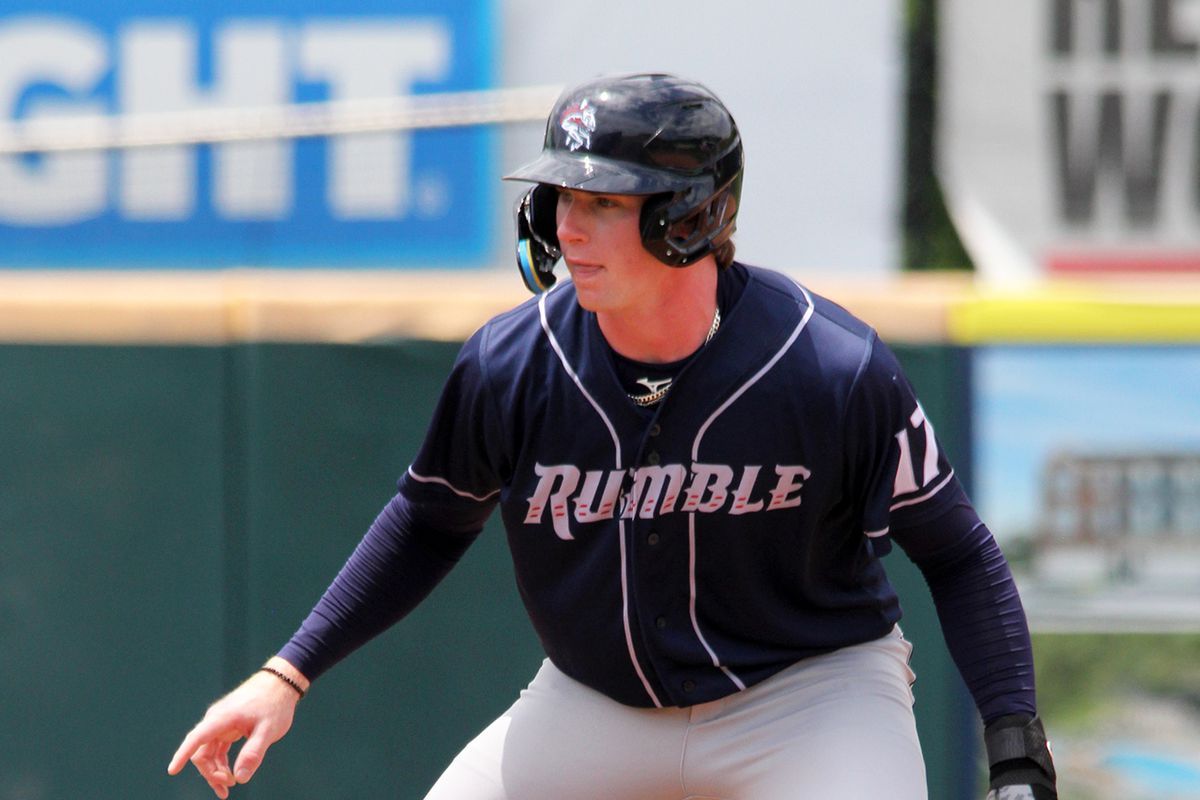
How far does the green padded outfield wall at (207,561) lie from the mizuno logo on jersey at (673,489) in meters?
1.76

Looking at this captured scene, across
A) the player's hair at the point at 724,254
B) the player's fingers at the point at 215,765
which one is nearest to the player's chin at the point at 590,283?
the player's hair at the point at 724,254

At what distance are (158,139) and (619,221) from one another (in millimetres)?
2827

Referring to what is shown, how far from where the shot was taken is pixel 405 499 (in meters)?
2.76

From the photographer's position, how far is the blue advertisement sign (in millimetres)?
4934

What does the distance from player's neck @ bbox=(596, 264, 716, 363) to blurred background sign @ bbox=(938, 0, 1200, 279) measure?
9.55 feet

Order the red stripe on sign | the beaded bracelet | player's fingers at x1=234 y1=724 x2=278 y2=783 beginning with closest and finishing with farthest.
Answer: player's fingers at x1=234 y1=724 x2=278 y2=783, the beaded bracelet, the red stripe on sign

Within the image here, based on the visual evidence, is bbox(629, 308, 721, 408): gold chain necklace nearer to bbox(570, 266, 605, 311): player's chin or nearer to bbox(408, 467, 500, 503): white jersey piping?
bbox(570, 266, 605, 311): player's chin

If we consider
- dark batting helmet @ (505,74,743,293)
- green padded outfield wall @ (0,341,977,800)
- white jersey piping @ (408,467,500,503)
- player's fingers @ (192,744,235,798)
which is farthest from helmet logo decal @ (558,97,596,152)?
green padded outfield wall @ (0,341,977,800)

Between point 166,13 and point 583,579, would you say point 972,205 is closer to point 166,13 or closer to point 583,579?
point 166,13

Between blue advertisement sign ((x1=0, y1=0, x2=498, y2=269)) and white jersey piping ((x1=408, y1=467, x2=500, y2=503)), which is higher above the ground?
blue advertisement sign ((x1=0, y1=0, x2=498, y2=269))

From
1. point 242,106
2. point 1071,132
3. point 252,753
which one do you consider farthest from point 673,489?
point 1071,132

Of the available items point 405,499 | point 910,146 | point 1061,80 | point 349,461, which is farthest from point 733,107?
point 405,499

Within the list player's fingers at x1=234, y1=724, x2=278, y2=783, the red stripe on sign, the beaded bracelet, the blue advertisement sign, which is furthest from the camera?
the red stripe on sign

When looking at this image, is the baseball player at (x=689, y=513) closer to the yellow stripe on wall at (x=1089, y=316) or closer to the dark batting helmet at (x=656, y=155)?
the dark batting helmet at (x=656, y=155)
